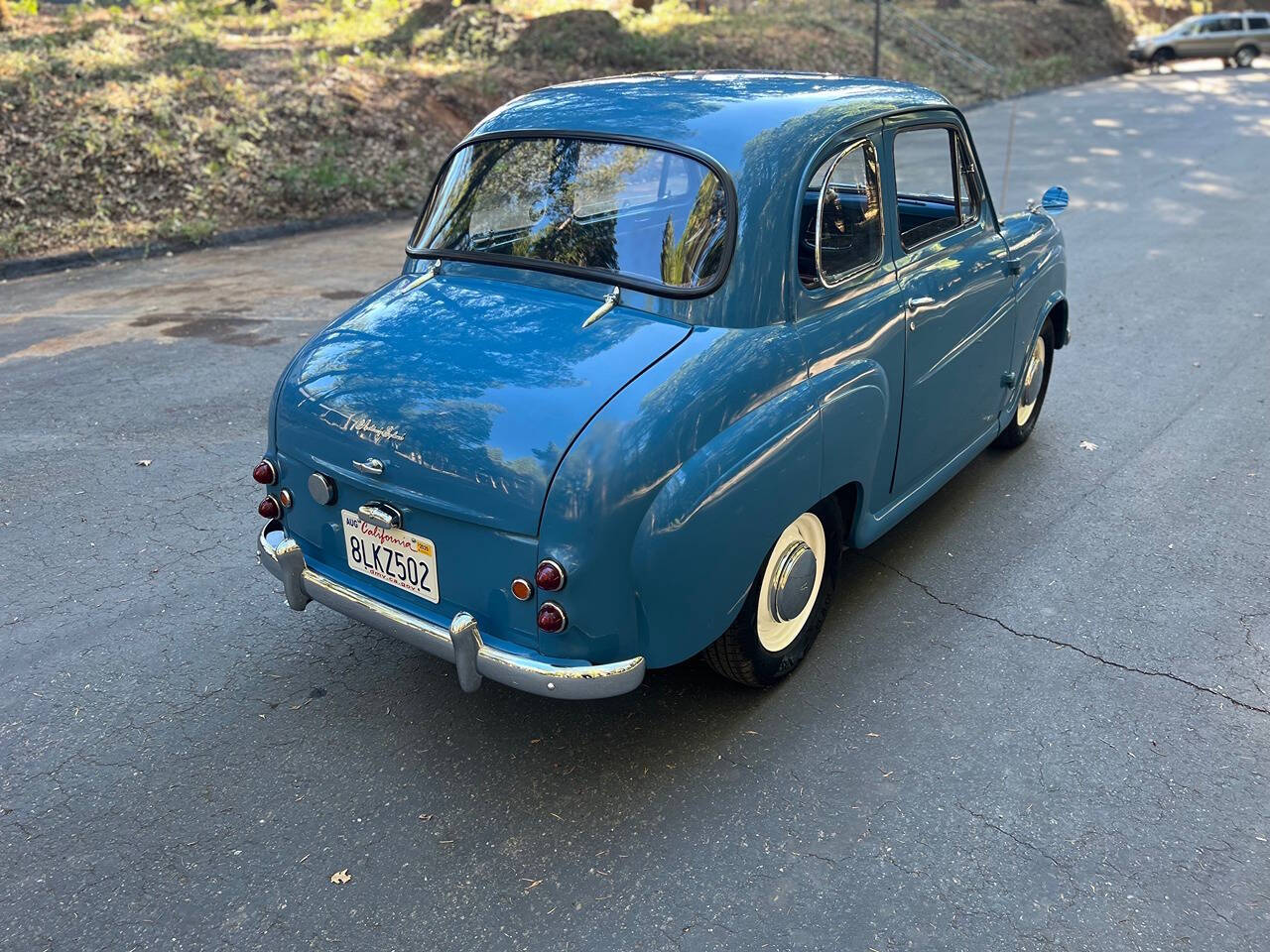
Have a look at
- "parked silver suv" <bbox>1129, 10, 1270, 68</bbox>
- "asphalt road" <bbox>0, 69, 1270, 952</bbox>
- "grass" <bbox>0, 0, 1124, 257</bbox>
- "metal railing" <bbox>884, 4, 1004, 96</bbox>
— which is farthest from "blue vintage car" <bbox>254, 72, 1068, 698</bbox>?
"parked silver suv" <bbox>1129, 10, 1270, 68</bbox>

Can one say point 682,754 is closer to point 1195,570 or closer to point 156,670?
point 156,670

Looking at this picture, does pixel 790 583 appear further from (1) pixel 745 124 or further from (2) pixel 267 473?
(2) pixel 267 473

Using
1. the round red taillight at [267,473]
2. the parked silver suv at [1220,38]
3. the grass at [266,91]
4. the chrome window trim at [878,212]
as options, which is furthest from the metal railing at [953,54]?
the round red taillight at [267,473]

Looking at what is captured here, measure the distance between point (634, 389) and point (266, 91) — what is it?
39.7 ft

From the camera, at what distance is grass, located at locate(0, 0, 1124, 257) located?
424 inches

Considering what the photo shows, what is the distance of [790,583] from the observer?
343 centimetres

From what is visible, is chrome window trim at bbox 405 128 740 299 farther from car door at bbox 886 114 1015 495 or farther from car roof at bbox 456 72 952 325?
car door at bbox 886 114 1015 495

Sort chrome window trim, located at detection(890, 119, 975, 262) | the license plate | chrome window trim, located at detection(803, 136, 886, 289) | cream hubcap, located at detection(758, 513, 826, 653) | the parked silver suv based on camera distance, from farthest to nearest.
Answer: the parked silver suv
chrome window trim, located at detection(890, 119, 975, 262)
chrome window trim, located at detection(803, 136, 886, 289)
cream hubcap, located at detection(758, 513, 826, 653)
the license plate

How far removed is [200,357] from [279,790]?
471 centimetres

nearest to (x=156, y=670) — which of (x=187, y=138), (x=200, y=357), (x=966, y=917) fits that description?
(x=966, y=917)

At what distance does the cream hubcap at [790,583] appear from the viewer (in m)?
3.38

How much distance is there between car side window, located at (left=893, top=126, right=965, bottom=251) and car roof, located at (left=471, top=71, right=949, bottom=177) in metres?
0.15

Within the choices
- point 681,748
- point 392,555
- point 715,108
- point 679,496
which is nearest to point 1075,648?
point 681,748

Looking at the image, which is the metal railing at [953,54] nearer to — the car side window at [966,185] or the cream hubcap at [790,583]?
the car side window at [966,185]
